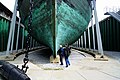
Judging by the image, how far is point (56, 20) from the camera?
29.7 ft

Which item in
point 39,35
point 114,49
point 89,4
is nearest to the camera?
point 39,35

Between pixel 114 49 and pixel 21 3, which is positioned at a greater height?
pixel 21 3

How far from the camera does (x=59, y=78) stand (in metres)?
6.24

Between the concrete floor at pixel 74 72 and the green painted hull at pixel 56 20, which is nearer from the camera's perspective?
the concrete floor at pixel 74 72

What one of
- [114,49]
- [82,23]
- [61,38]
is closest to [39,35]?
[61,38]

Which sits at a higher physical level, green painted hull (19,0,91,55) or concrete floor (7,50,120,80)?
green painted hull (19,0,91,55)

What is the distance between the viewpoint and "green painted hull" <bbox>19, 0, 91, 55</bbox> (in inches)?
357

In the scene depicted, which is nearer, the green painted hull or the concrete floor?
the concrete floor

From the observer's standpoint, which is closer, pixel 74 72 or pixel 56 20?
pixel 74 72

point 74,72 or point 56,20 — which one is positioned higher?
point 56,20

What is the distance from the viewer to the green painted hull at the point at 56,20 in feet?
29.8

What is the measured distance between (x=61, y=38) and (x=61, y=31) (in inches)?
14.0

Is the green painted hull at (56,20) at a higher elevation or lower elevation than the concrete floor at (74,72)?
higher

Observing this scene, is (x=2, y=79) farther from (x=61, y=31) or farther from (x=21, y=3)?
(x=21, y=3)
